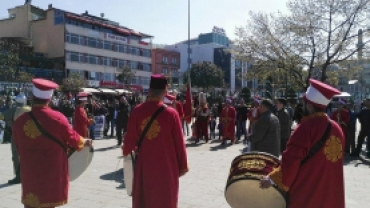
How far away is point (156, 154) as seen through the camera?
423cm

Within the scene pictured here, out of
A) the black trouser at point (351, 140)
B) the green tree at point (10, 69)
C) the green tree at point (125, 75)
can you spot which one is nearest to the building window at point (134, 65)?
the green tree at point (125, 75)

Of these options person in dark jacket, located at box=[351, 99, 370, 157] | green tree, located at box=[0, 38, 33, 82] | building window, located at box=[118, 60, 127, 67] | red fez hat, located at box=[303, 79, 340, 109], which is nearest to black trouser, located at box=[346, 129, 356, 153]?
person in dark jacket, located at box=[351, 99, 370, 157]

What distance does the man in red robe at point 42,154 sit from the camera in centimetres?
413

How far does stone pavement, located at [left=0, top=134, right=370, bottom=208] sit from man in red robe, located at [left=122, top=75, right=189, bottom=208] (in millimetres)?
1903

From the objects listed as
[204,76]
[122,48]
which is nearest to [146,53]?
[122,48]

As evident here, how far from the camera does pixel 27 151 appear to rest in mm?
4203

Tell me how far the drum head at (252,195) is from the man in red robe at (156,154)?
699 mm

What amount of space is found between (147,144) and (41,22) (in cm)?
5625

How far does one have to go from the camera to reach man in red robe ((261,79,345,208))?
338cm

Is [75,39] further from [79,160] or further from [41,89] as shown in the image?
[41,89]

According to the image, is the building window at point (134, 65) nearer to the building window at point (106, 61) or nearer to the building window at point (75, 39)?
the building window at point (106, 61)

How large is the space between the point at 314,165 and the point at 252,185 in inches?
25.2

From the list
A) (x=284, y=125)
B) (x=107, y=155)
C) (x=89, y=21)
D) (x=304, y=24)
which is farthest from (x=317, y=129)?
(x=89, y=21)

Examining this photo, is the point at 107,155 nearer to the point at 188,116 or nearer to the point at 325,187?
the point at 188,116
